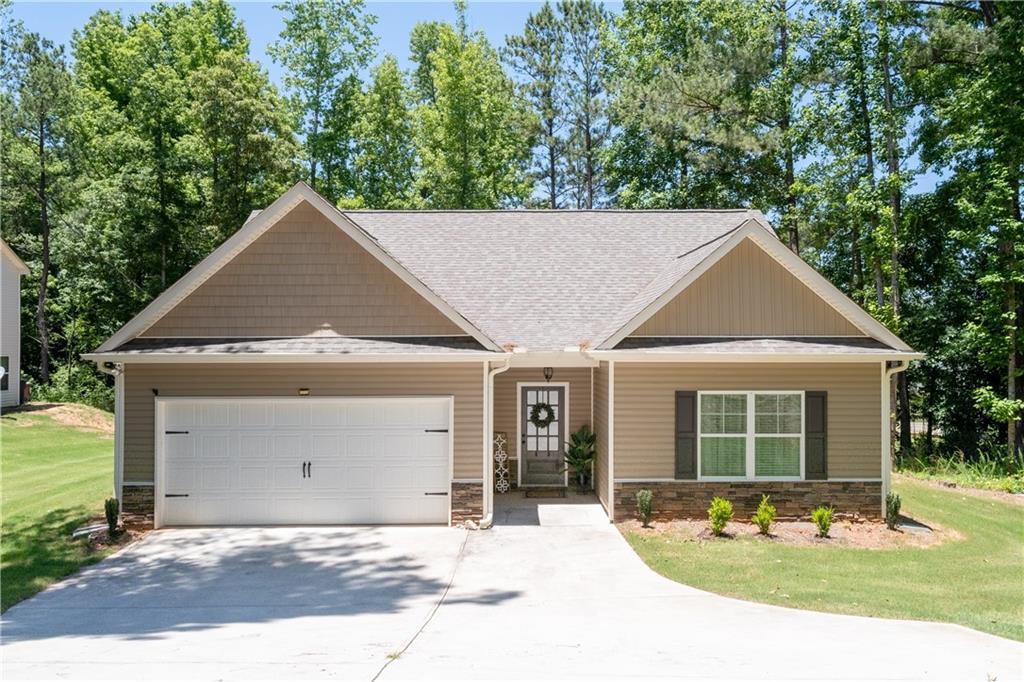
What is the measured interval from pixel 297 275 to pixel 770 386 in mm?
8537

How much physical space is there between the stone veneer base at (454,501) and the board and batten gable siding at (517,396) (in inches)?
122

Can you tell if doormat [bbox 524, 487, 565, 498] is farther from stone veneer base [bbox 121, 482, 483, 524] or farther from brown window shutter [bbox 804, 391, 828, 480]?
brown window shutter [bbox 804, 391, 828, 480]

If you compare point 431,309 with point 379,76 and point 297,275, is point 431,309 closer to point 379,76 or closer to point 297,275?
point 297,275

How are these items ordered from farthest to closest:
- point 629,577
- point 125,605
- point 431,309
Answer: point 431,309 < point 629,577 < point 125,605

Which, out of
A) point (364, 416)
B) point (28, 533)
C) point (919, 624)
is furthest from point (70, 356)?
point (919, 624)

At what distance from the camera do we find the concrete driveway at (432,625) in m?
6.05

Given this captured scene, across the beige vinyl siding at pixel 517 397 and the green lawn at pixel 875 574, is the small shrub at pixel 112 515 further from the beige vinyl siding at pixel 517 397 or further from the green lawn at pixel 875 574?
the green lawn at pixel 875 574

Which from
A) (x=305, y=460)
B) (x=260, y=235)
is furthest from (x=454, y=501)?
(x=260, y=235)

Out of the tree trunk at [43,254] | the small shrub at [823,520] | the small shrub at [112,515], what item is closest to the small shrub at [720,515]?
the small shrub at [823,520]

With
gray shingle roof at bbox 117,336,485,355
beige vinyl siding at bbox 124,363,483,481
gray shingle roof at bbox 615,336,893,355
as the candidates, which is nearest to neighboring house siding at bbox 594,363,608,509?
gray shingle roof at bbox 615,336,893,355

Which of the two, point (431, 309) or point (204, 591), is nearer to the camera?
point (204, 591)

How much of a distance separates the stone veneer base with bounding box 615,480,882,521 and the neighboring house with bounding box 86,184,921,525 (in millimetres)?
35

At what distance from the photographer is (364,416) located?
11984 mm

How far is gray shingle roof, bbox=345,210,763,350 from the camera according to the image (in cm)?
1438
